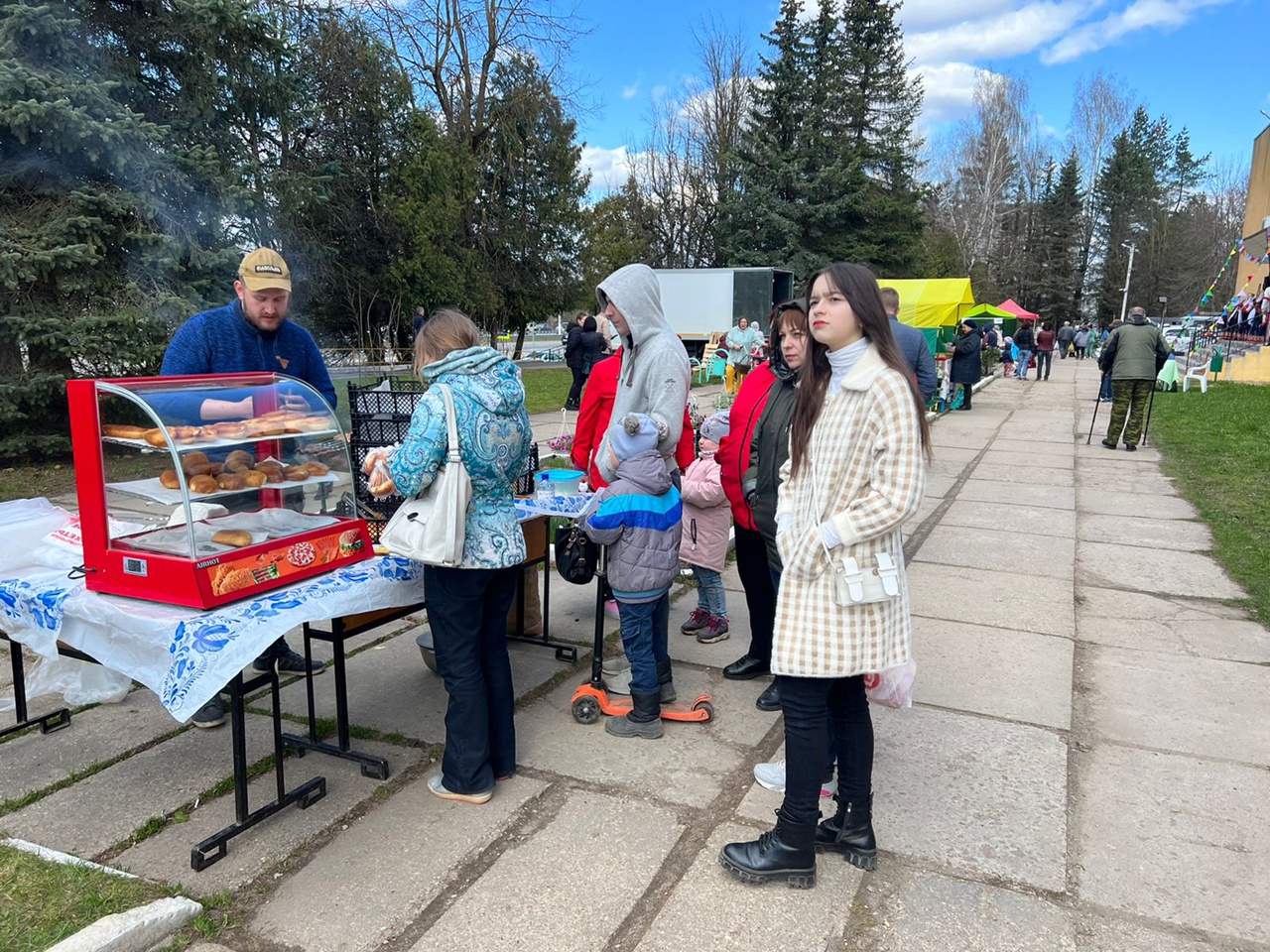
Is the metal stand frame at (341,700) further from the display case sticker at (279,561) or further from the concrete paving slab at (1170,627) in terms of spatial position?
the concrete paving slab at (1170,627)

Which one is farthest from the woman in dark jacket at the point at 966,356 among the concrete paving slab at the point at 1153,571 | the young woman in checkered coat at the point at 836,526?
the young woman in checkered coat at the point at 836,526

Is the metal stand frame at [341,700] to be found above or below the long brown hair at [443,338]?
below

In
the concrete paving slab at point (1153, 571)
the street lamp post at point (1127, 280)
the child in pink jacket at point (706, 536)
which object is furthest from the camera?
the street lamp post at point (1127, 280)

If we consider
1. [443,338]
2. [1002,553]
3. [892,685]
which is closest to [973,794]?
[892,685]

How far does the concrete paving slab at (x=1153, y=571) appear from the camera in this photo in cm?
580

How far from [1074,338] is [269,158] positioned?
38.3m

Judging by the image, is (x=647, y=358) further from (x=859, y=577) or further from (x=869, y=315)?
(x=859, y=577)

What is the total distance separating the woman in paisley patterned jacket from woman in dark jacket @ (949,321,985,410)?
14778 millimetres

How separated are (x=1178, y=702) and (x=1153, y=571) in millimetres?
2591

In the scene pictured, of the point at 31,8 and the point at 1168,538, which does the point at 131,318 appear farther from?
the point at 1168,538

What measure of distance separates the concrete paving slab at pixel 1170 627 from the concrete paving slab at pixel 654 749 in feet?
7.95

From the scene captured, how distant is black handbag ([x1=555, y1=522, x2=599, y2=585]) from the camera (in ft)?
11.9

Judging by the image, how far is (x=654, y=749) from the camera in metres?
3.49

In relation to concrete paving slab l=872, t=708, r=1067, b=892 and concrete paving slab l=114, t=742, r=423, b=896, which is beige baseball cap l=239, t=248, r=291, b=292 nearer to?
concrete paving slab l=114, t=742, r=423, b=896
